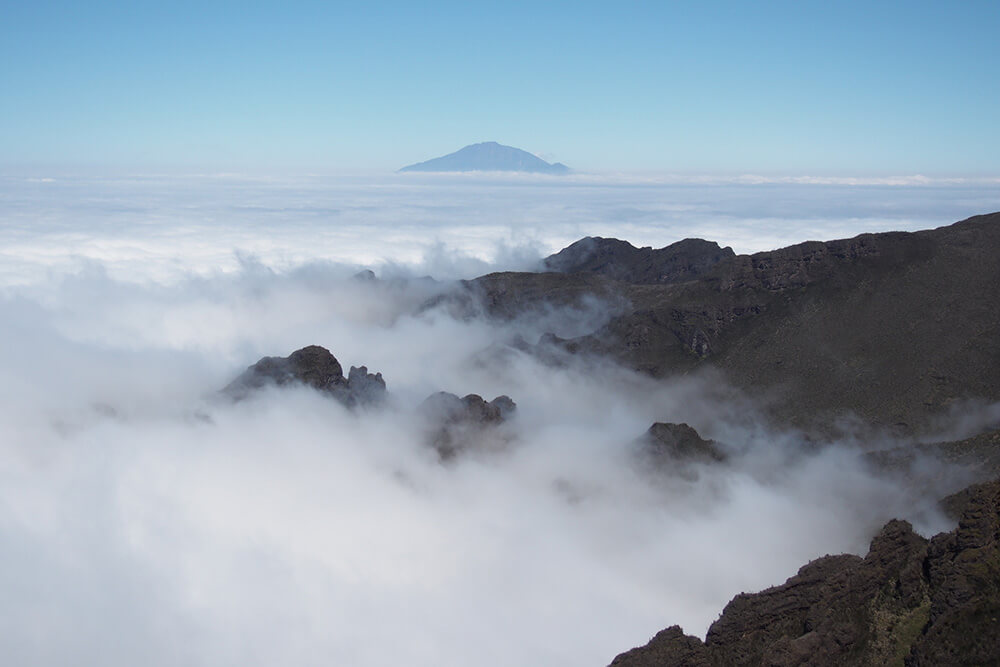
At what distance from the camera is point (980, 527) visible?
41.7m

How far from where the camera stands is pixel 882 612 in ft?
139

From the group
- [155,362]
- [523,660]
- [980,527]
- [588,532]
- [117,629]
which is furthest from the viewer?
[155,362]

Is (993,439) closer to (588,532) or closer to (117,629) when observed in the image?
(588,532)

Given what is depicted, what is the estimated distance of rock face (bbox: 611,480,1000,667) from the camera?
125ft

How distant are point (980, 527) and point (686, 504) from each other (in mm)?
65668

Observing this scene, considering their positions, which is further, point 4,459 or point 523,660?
point 4,459

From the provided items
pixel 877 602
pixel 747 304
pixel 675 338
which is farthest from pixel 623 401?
pixel 877 602

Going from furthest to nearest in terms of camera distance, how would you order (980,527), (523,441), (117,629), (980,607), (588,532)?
(523,441) < (588,532) < (117,629) < (980,527) < (980,607)

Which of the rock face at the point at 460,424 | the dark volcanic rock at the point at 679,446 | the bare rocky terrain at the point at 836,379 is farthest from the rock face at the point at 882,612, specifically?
the rock face at the point at 460,424

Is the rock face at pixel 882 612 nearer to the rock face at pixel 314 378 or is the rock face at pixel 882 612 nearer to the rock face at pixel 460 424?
the rock face at pixel 460 424

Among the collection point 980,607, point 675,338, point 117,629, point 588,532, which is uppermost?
point 980,607

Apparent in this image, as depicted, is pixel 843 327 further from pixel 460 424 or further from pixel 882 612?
pixel 882 612

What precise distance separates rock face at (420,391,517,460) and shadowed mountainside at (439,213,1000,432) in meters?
37.1

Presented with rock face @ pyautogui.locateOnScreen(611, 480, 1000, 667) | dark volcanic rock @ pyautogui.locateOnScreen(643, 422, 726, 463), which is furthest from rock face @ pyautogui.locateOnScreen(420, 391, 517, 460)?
rock face @ pyautogui.locateOnScreen(611, 480, 1000, 667)
